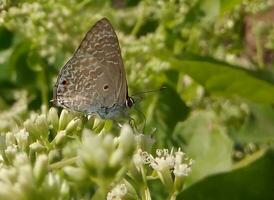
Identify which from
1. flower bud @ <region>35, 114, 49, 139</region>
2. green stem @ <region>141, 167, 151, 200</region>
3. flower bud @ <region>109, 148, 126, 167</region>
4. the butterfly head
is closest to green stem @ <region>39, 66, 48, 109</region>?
the butterfly head

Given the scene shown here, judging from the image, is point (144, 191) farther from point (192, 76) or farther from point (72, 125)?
point (192, 76)

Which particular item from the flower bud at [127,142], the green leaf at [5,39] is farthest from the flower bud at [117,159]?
the green leaf at [5,39]

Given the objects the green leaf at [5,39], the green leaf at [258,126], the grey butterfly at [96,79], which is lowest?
the green leaf at [258,126]

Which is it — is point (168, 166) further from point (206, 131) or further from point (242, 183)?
point (206, 131)

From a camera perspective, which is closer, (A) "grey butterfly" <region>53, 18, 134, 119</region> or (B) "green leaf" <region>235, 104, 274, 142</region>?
(A) "grey butterfly" <region>53, 18, 134, 119</region>

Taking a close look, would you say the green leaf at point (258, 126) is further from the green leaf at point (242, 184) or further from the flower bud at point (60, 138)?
the flower bud at point (60, 138)

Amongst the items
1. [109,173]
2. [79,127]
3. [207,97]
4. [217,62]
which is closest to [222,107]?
[207,97]

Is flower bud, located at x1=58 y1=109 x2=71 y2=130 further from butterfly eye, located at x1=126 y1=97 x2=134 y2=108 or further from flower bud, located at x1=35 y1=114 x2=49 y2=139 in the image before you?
butterfly eye, located at x1=126 y1=97 x2=134 y2=108
